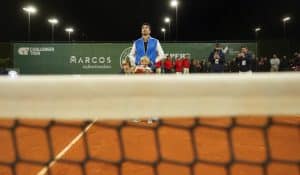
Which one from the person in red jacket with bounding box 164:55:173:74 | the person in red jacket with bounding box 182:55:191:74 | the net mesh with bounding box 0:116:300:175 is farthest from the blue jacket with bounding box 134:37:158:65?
the person in red jacket with bounding box 182:55:191:74

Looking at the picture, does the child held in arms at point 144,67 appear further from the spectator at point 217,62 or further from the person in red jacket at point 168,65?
the person in red jacket at point 168,65

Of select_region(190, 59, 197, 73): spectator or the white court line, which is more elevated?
select_region(190, 59, 197, 73): spectator

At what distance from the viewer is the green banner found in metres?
20.0

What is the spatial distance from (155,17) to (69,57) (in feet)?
105

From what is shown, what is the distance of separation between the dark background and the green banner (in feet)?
71.4

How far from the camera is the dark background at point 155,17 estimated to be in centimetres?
4503

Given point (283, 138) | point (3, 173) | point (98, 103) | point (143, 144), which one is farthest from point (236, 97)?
point (283, 138)

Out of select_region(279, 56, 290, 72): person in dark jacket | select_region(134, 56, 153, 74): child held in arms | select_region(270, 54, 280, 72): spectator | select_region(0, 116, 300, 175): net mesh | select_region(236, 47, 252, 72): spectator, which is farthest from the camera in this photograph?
select_region(279, 56, 290, 72): person in dark jacket

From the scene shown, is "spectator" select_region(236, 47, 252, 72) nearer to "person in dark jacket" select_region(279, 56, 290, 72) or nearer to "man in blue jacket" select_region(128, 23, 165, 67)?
"person in dark jacket" select_region(279, 56, 290, 72)

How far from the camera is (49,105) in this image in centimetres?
187

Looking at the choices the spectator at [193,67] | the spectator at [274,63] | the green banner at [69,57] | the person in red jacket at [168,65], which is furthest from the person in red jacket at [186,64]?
the spectator at [274,63]

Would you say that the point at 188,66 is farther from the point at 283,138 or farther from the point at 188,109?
the point at 188,109

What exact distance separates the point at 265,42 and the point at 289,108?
1920 centimetres

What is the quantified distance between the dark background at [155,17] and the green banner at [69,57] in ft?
71.4
